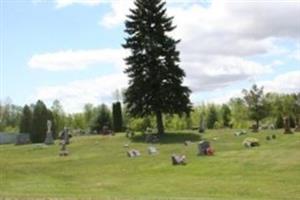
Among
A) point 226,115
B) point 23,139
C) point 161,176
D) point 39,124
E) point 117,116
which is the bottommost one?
point 161,176

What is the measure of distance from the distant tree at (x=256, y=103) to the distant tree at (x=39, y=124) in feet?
92.7

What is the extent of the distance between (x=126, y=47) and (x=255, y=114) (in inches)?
1322

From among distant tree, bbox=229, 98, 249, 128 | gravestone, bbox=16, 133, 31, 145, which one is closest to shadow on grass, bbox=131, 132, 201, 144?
gravestone, bbox=16, 133, 31, 145

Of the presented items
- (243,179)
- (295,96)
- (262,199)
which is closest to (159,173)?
(243,179)

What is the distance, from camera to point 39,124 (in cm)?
6594

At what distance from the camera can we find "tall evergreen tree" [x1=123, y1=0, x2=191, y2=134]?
167ft

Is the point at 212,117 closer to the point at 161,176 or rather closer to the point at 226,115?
the point at 226,115

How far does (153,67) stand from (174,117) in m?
38.1

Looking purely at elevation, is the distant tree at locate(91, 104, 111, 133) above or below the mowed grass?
above

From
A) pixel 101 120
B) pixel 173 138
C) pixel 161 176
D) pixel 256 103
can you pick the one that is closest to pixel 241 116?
pixel 256 103

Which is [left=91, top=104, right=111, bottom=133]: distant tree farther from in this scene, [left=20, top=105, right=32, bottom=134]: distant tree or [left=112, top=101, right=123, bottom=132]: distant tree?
[left=112, top=101, right=123, bottom=132]: distant tree

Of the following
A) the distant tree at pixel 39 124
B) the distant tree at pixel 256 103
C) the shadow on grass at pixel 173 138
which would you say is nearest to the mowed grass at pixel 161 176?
the shadow on grass at pixel 173 138

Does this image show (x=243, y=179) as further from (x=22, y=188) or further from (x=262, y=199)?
(x=22, y=188)

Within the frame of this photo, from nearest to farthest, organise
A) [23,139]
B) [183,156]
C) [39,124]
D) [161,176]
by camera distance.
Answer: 1. [161,176]
2. [183,156]
3. [23,139]
4. [39,124]
